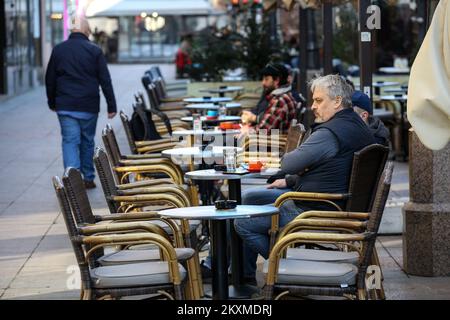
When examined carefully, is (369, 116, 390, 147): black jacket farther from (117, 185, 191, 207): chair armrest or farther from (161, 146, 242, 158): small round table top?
(117, 185, 191, 207): chair armrest

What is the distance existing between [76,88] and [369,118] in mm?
5216

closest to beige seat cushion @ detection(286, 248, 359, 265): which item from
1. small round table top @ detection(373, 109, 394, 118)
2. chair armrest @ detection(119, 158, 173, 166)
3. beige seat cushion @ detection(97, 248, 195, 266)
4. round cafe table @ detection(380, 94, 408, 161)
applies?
beige seat cushion @ detection(97, 248, 195, 266)

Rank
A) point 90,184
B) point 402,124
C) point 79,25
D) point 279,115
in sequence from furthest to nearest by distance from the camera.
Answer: point 402,124
point 90,184
point 79,25
point 279,115

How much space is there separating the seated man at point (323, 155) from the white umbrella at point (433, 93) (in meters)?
2.38

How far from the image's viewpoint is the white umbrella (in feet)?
17.6

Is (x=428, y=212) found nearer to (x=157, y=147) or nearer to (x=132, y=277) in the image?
(x=132, y=277)

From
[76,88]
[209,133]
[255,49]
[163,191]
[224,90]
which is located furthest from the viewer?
[255,49]

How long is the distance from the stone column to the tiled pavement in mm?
132

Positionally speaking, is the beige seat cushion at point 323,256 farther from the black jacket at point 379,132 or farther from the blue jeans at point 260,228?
the black jacket at point 379,132

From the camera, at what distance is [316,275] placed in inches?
259

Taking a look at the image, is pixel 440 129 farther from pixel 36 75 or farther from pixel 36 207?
pixel 36 75

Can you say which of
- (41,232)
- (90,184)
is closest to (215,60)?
(90,184)
